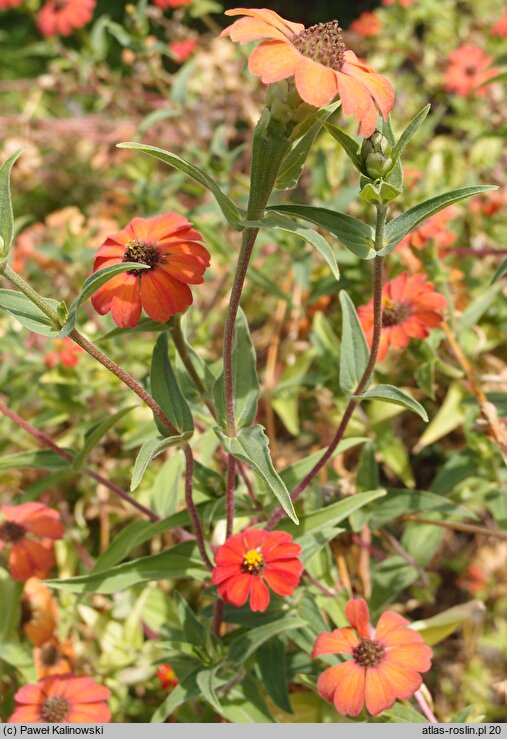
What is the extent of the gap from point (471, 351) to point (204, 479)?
686mm

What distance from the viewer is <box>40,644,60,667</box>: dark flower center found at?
1.39 metres

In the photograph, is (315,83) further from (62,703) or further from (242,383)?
(62,703)

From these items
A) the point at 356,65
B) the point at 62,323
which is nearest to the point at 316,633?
the point at 62,323

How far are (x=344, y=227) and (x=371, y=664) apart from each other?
2.03 feet

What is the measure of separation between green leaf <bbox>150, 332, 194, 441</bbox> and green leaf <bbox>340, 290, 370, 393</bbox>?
0.81 ft

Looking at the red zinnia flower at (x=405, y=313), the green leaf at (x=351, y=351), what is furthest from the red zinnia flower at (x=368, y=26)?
the green leaf at (x=351, y=351)

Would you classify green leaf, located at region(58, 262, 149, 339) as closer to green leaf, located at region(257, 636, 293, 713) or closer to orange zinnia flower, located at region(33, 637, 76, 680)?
green leaf, located at region(257, 636, 293, 713)

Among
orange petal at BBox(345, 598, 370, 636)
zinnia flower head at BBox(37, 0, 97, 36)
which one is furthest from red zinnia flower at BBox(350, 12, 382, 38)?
orange petal at BBox(345, 598, 370, 636)

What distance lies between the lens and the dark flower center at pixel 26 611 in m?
1.55

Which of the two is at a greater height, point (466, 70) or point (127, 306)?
point (466, 70)

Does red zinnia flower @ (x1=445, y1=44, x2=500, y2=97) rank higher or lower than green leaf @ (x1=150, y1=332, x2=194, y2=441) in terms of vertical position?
higher

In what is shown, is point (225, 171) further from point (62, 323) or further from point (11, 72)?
point (11, 72)

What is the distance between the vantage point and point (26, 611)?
5.21 feet

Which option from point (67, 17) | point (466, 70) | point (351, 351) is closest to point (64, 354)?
point (351, 351)
